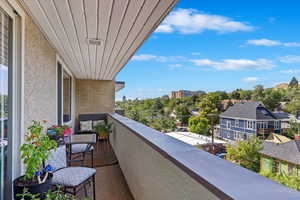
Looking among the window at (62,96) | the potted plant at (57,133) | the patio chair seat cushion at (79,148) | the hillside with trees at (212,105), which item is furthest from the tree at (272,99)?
the window at (62,96)

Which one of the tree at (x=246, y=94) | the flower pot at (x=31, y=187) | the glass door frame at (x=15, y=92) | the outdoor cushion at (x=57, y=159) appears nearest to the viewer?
the flower pot at (x=31, y=187)

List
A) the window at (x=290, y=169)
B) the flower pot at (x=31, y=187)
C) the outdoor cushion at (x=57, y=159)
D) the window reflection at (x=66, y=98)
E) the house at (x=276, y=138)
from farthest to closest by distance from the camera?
the window reflection at (x=66, y=98), the outdoor cushion at (x=57, y=159), the flower pot at (x=31, y=187), the house at (x=276, y=138), the window at (x=290, y=169)

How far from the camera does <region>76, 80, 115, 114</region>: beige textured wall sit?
→ 694 cm

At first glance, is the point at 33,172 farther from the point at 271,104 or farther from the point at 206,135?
the point at 271,104

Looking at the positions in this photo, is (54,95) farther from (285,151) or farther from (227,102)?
(285,151)

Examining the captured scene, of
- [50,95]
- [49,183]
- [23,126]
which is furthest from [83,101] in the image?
[49,183]

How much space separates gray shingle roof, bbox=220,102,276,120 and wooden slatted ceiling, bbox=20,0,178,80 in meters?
1.23

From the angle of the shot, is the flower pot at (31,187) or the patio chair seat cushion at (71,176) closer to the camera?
the flower pot at (31,187)

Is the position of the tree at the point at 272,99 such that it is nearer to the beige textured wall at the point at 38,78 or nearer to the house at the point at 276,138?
the house at the point at 276,138

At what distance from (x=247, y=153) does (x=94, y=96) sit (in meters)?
6.46

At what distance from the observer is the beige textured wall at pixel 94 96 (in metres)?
6.94

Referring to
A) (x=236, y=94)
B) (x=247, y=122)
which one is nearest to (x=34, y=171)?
Answer: (x=247, y=122)

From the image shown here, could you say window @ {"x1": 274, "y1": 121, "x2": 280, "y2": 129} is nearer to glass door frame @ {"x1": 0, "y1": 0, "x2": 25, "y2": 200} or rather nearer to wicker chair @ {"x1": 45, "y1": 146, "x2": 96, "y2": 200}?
wicker chair @ {"x1": 45, "y1": 146, "x2": 96, "y2": 200}

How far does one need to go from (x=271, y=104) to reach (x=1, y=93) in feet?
7.73
